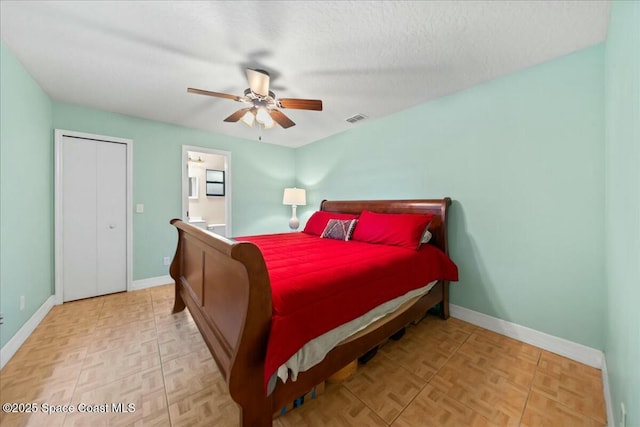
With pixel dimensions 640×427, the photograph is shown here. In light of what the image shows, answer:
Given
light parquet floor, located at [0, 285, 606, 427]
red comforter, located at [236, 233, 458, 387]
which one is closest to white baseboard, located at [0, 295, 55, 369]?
light parquet floor, located at [0, 285, 606, 427]

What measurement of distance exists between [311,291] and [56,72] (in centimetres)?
301

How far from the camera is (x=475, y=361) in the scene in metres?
1.76

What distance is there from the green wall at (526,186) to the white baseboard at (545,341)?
53mm

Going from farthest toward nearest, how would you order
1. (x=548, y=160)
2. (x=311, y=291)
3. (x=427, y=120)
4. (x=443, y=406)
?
(x=427, y=120) → (x=548, y=160) → (x=443, y=406) → (x=311, y=291)

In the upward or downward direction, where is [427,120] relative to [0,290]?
upward

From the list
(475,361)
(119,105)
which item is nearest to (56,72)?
(119,105)

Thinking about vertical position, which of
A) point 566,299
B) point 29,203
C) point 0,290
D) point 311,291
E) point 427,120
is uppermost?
point 427,120

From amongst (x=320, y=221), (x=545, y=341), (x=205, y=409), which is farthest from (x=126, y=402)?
(x=545, y=341)

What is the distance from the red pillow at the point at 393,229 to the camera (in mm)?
2295

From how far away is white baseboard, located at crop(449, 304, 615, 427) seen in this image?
1563 mm

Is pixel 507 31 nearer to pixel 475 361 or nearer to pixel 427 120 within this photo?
pixel 427 120

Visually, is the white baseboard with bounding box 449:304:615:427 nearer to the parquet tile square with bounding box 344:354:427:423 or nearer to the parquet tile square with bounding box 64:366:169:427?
the parquet tile square with bounding box 344:354:427:423

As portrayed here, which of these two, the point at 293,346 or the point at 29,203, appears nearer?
the point at 293,346

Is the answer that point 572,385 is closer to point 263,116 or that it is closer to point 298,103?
point 298,103
